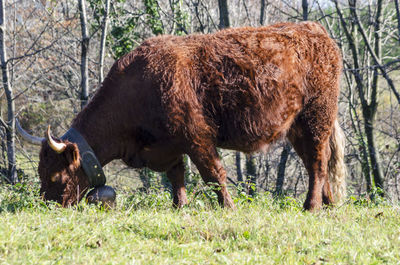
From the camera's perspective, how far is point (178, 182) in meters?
5.98

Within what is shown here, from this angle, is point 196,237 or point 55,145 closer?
point 196,237

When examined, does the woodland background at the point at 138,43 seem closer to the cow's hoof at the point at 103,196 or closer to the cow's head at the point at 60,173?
the cow's head at the point at 60,173

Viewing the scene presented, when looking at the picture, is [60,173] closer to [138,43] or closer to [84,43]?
[84,43]

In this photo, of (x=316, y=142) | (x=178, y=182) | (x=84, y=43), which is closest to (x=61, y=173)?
(x=178, y=182)

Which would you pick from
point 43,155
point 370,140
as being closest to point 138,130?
point 43,155

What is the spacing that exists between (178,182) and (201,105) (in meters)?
1.11

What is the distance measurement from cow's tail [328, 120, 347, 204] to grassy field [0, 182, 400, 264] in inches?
55.4

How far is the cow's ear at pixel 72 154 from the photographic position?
542 centimetres

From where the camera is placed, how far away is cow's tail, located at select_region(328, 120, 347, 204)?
6.33 m

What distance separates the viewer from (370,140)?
35.7 feet

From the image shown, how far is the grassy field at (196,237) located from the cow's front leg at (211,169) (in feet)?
1.59

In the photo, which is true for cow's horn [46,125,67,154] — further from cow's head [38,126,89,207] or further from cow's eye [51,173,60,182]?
cow's eye [51,173,60,182]

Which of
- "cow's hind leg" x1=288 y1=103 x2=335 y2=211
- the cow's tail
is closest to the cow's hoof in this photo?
"cow's hind leg" x1=288 y1=103 x2=335 y2=211

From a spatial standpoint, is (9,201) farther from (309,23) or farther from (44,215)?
(309,23)
